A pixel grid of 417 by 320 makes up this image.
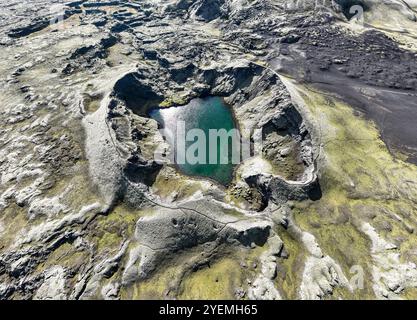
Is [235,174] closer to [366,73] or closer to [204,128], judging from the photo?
[204,128]

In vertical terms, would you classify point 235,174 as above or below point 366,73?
below

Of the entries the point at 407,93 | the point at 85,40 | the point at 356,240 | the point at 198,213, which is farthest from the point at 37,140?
the point at 407,93

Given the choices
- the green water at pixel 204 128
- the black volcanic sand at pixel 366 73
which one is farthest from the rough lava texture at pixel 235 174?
the green water at pixel 204 128

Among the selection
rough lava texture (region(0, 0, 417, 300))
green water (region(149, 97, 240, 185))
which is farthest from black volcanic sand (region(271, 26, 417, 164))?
green water (region(149, 97, 240, 185))

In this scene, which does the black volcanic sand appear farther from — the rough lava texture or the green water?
the green water

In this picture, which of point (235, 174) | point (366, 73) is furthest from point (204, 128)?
point (366, 73)
